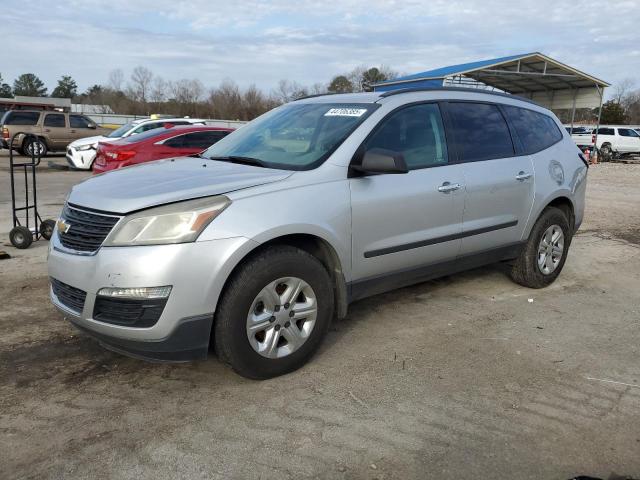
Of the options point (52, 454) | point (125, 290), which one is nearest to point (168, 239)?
point (125, 290)

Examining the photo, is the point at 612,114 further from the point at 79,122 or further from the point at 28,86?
the point at 28,86

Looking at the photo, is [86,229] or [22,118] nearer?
[86,229]

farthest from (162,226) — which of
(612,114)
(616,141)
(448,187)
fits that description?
(612,114)

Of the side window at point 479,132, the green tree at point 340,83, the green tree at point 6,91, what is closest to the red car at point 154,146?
the side window at point 479,132

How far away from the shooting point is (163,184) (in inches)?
134

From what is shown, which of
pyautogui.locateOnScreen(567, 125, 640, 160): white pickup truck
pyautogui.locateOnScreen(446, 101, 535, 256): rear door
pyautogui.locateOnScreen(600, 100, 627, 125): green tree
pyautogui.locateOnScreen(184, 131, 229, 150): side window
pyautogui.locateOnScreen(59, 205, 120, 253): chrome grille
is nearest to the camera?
pyautogui.locateOnScreen(59, 205, 120, 253): chrome grille

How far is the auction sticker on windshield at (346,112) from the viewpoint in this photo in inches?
161

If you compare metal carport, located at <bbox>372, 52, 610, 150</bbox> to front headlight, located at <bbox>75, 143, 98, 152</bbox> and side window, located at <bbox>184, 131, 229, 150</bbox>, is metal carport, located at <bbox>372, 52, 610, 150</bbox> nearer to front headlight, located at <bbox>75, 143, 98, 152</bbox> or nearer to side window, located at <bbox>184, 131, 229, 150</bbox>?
front headlight, located at <bbox>75, 143, 98, 152</bbox>

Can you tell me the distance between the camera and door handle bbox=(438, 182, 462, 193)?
4269 millimetres

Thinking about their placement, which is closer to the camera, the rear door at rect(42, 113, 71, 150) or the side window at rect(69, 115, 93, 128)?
the rear door at rect(42, 113, 71, 150)

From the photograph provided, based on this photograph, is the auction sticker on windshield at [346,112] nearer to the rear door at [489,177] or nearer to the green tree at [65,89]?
the rear door at [489,177]

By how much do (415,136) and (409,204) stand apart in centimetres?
59

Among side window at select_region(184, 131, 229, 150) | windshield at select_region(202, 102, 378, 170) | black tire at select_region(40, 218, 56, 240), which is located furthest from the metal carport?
windshield at select_region(202, 102, 378, 170)

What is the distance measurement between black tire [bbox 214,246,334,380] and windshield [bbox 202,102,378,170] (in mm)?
→ 677
